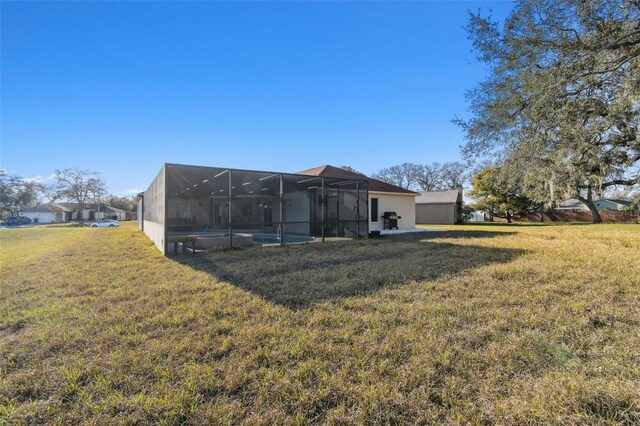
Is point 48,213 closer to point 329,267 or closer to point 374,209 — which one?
point 374,209

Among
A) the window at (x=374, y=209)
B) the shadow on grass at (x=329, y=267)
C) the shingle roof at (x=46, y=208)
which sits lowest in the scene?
the shadow on grass at (x=329, y=267)

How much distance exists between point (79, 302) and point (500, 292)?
5.79m

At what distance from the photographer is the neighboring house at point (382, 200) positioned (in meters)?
15.6

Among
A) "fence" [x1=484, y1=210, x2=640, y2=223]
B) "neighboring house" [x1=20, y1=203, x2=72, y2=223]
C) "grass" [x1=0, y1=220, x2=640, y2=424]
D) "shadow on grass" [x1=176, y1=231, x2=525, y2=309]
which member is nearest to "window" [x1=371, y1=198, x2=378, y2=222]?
"shadow on grass" [x1=176, y1=231, x2=525, y2=309]

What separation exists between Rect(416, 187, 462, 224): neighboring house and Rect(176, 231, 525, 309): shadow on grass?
18.5 m

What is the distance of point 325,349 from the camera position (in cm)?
253

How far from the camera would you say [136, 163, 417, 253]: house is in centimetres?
927

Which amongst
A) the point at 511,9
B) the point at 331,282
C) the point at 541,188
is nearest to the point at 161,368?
the point at 331,282

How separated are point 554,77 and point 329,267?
5.33 m

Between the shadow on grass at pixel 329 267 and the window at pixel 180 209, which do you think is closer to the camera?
the shadow on grass at pixel 329 267

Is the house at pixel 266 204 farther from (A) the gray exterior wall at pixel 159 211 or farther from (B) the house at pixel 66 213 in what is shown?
(B) the house at pixel 66 213

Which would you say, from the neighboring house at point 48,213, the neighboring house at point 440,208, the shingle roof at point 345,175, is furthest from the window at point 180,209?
the neighboring house at point 48,213

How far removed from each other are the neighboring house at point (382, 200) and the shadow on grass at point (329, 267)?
6.82m

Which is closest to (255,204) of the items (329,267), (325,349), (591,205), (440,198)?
(329,267)
